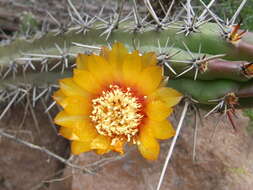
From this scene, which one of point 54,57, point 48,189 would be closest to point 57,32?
point 54,57

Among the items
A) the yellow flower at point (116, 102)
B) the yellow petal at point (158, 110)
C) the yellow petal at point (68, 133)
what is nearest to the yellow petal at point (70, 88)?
the yellow flower at point (116, 102)

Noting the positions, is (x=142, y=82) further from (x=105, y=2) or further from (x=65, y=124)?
(x=105, y=2)

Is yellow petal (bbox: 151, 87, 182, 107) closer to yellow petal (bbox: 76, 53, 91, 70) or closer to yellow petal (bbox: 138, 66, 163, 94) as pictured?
yellow petal (bbox: 138, 66, 163, 94)

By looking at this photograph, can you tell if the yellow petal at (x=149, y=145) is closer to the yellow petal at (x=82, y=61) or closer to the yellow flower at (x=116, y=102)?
the yellow flower at (x=116, y=102)

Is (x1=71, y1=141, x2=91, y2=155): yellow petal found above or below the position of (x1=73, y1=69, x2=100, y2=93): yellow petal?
below

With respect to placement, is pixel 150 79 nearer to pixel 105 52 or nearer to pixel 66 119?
pixel 105 52

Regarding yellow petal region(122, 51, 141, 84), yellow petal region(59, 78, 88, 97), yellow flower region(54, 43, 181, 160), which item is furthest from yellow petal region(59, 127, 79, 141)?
yellow petal region(122, 51, 141, 84)

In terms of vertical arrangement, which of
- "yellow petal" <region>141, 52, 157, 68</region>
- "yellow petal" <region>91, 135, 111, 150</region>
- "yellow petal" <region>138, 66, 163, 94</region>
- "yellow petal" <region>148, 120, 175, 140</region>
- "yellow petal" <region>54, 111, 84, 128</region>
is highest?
"yellow petal" <region>141, 52, 157, 68</region>
